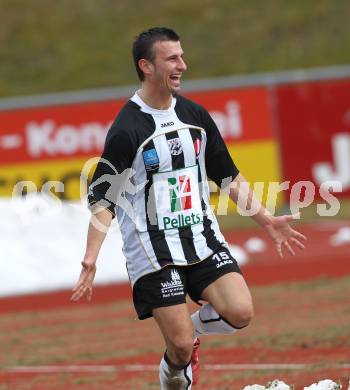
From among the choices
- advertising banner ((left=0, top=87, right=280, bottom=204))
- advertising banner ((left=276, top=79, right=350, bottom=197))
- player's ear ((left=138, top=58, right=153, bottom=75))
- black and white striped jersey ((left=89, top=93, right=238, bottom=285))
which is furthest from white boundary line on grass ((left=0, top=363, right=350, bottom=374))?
advertising banner ((left=276, top=79, right=350, bottom=197))

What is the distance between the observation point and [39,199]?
1653cm

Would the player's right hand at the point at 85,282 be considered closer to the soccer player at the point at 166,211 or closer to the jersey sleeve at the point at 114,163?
the soccer player at the point at 166,211

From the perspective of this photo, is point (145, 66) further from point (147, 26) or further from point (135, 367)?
point (147, 26)

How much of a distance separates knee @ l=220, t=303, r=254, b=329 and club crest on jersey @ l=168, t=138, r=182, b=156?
3.26 feet

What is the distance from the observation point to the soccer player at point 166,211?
24.4 ft

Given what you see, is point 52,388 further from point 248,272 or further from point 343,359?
point 248,272

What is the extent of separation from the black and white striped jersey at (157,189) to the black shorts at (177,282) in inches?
2.0

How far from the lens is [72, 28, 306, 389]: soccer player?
745 centimetres

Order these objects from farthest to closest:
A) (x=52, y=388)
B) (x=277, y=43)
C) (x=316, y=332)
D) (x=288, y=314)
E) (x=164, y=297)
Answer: (x=277, y=43)
(x=288, y=314)
(x=316, y=332)
(x=52, y=388)
(x=164, y=297)

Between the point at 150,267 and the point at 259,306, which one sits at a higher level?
the point at 150,267

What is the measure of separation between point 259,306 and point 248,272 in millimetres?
1993

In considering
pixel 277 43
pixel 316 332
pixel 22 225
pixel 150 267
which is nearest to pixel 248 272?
pixel 22 225

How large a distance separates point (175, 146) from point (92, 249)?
811 mm

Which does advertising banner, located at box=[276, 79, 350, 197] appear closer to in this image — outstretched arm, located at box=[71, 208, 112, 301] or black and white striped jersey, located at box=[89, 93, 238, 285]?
black and white striped jersey, located at box=[89, 93, 238, 285]
